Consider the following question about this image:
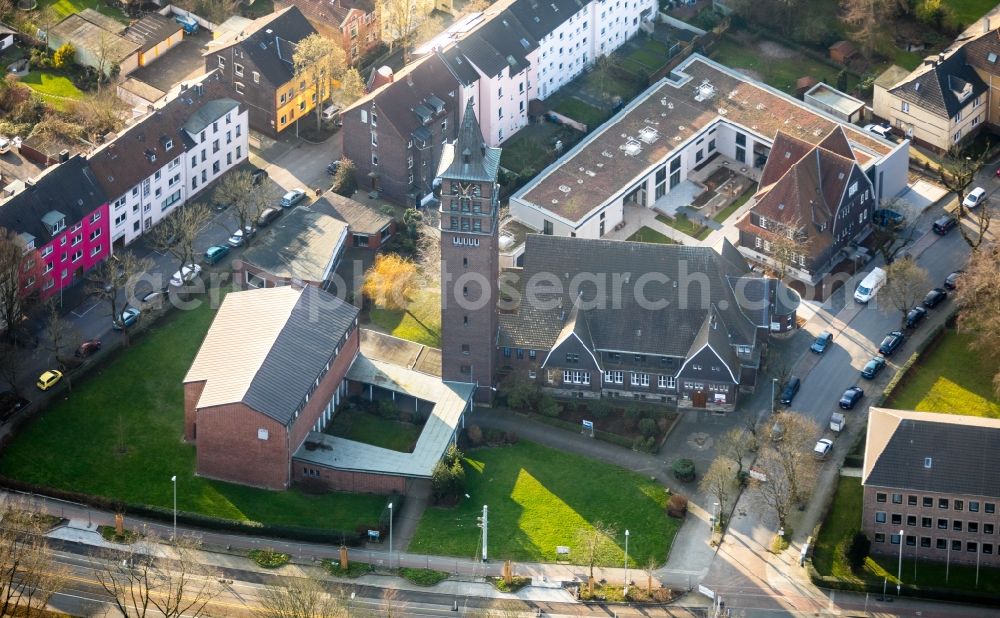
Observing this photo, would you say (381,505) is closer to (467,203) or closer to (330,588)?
(330,588)

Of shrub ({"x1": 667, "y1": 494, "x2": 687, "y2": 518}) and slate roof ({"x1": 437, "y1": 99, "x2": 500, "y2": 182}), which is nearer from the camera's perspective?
shrub ({"x1": 667, "y1": 494, "x2": 687, "y2": 518})

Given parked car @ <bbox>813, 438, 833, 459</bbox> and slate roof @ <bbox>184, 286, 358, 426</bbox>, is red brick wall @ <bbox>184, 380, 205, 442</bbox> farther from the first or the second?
parked car @ <bbox>813, 438, 833, 459</bbox>

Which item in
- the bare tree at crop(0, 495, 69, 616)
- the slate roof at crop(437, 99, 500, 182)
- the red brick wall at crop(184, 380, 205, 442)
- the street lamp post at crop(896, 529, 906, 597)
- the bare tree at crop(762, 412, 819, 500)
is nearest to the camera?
the bare tree at crop(0, 495, 69, 616)

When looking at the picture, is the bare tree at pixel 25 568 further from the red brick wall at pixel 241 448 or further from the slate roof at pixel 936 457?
the slate roof at pixel 936 457

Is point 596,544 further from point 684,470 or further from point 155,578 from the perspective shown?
point 155,578

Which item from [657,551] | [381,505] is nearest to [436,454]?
[381,505]

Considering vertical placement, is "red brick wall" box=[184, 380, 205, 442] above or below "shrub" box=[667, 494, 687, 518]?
above

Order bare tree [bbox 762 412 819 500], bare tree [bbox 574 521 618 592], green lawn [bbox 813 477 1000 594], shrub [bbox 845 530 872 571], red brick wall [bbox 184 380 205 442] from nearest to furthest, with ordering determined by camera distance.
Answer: green lawn [bbox 813 477 1000 594] < shrub [bbox 845 530 872 571] < bare tree [bbox 574 521 618 592] < bare tree [bbox 762 412 819 500] < red brick wall [bbox 184 380 205 442]

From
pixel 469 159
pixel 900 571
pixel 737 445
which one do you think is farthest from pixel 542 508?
pixel 469 159

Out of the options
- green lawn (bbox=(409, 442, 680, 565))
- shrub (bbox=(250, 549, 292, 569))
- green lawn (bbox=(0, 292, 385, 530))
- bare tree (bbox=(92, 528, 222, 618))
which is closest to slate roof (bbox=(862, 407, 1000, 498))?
green lawn (bbox=(409, 442, 680, 565))
